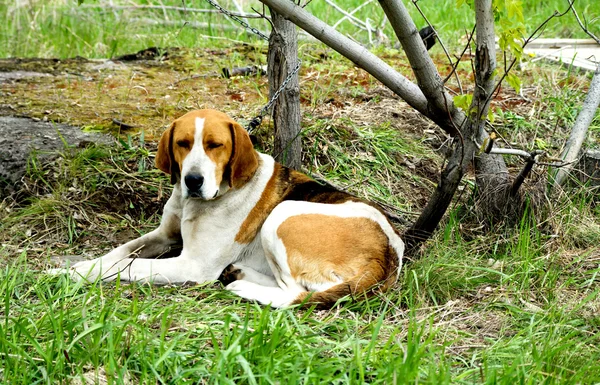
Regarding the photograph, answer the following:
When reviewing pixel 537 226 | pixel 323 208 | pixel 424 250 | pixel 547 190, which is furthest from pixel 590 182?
pixel 323 208

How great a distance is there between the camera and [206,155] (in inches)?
183

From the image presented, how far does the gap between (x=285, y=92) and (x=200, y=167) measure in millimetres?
1369

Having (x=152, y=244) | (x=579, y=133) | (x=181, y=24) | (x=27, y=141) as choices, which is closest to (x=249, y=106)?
(x=27, y=141)

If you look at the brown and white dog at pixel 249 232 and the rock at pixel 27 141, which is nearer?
the brown and white dog at pixel 249 232

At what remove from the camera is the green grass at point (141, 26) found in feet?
30.5

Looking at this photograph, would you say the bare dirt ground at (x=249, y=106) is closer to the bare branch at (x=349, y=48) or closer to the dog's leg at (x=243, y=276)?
the bare branch at (x=349, y=48)

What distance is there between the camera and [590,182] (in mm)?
5855

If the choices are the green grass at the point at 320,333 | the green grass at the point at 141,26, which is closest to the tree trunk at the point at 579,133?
the green grass at the point at 320,333

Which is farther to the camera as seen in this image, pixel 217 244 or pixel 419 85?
pixel 217 244

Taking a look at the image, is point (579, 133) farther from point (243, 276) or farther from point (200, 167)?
point (200, 167)

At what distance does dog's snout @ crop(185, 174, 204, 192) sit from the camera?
457cm

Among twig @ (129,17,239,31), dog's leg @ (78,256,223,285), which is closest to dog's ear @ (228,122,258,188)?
dog's leg @ (78,256,223,285)

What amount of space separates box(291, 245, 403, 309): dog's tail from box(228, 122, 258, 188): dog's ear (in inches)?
36.2

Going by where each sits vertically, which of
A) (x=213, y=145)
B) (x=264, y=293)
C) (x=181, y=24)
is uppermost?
(x=181, y=24)
